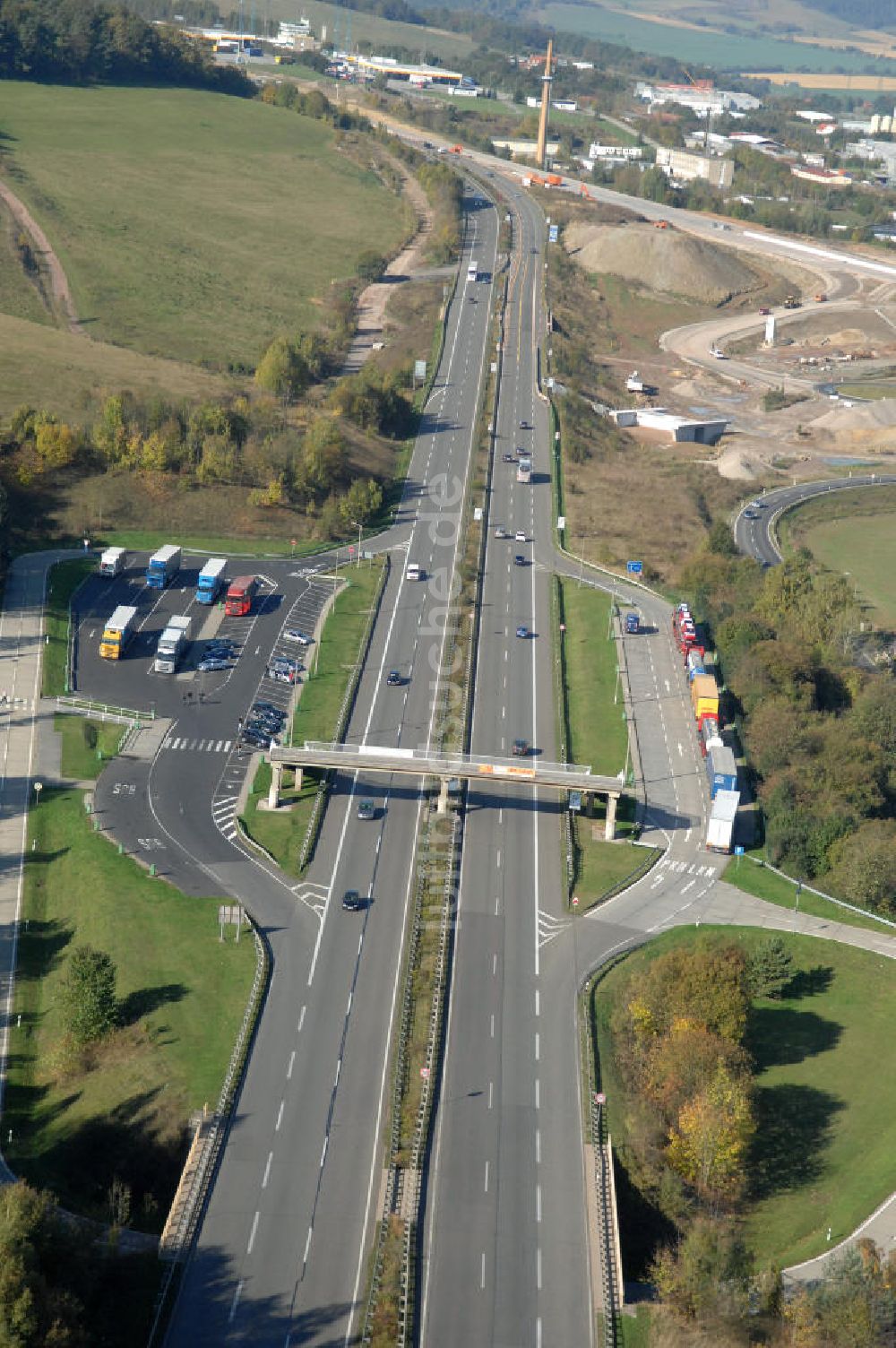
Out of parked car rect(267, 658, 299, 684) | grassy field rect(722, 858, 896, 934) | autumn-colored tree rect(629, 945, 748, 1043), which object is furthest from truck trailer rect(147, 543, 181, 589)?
autumn-colored tree rect(629, 945, 748, 1043)

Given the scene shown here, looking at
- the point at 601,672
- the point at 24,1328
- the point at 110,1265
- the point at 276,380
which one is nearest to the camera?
the point at 24,1328

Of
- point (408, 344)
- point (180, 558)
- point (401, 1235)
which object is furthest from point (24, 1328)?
point (408, 344)

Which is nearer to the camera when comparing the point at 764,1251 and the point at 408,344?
the point at 764,1251

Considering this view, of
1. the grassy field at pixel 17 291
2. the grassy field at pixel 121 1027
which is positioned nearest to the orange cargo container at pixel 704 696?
the grassy field at pixel 121 1027

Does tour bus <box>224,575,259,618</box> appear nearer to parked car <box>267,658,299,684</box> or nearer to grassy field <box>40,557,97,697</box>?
parked car <box>267,658,299,684</box>

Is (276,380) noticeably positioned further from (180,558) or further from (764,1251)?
(764,1251)

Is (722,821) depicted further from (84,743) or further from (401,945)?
(84,743)
